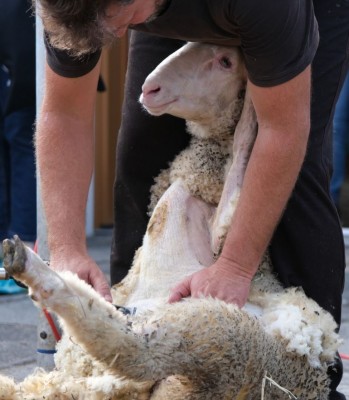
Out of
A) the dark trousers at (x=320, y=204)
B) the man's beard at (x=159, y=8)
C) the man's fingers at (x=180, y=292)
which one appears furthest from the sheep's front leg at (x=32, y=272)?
the dark trousers at (x=320, y=204)

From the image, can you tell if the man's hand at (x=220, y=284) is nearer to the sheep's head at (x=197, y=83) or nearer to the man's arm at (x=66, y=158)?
the man's arm at (x=66, y=158)

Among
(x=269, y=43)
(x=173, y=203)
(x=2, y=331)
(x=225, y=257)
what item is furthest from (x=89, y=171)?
(x=2, y=331)

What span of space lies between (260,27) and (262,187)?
0.47m

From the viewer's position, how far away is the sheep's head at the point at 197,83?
10.6 feet

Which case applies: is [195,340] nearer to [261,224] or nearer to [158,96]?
[261,224]

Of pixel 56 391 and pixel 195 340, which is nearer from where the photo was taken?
pixel 195 340

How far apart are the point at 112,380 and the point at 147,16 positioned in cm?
104

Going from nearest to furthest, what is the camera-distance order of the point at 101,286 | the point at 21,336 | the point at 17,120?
the point at 101,286
the point at 21,336
the point at 17,120

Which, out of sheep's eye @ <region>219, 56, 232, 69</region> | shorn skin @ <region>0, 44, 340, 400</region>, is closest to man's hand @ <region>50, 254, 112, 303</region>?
shorn skin @ <region>0, 44, 340, 400</region>

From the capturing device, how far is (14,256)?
2.58 meters

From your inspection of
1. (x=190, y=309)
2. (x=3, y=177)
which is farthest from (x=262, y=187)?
(x=3, y=177)

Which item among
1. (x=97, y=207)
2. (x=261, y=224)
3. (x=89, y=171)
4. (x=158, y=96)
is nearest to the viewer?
(x=261, y=224)

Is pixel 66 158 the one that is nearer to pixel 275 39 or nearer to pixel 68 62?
pixel 68 62

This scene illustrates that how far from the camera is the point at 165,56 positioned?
3514 mm
